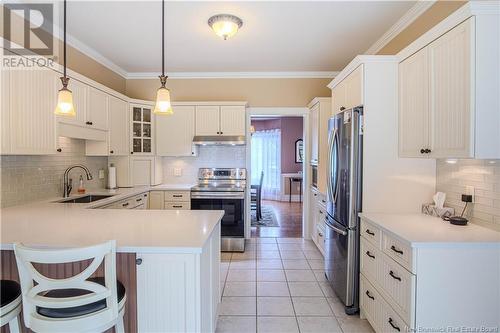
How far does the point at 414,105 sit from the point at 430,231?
3.21ft

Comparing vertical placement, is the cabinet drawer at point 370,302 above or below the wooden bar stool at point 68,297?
below

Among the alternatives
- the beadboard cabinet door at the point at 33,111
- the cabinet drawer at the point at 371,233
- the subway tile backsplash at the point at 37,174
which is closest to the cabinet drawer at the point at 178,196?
the subway tile backsplash at the point at 37,174

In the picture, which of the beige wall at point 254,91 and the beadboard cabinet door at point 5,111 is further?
the beige wall at point 254,91

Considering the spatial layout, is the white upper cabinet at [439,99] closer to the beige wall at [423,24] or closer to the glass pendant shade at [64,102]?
the beige wall at [423,24]

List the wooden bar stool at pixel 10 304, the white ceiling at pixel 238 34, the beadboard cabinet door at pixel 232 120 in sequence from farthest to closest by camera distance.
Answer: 1. the beadboard cabinet door at pixel 232 120
2. the white ceiling at pixel 238 34
3. the wooden bar stool at pixel 10 304

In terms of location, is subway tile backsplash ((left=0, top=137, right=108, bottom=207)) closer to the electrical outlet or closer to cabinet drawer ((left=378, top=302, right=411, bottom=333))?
cabinet drawer ((left=378, top=302, right=411, bottom=333))

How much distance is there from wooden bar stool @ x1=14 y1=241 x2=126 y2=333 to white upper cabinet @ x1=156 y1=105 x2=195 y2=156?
3.15 m

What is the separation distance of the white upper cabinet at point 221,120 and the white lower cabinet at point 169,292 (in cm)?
295

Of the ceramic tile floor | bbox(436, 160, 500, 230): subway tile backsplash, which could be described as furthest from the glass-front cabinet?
bbox(436, 160, 500, 230): subway tile backsplash

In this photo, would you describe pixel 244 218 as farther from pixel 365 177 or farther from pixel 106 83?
pixel 106 83

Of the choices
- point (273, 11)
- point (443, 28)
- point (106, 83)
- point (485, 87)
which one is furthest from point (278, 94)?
point (485, 87)

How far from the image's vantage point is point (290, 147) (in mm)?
8719

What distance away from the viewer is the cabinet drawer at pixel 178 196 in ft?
13.3

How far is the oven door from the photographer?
159 inches
